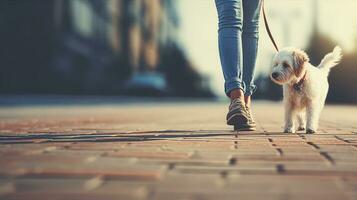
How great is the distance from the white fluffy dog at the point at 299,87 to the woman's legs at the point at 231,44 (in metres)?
0.51

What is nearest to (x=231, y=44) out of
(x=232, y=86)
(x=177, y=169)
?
(x=232, y=86)

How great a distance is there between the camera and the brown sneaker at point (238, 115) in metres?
5.49

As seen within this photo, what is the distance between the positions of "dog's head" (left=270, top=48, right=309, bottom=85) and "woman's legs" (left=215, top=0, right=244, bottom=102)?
48 centimetres

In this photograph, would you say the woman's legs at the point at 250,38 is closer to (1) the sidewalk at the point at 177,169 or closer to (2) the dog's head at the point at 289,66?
(2) the dog's head at the point at 289,66

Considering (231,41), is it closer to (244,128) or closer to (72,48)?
(244,128)

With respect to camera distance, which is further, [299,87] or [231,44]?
[299,87]

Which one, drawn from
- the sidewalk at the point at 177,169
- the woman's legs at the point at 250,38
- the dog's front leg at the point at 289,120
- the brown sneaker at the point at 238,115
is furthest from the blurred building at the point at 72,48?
the sidewalk at the point at 177,169

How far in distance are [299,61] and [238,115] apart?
90 centimetres

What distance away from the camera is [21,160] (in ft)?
10.6

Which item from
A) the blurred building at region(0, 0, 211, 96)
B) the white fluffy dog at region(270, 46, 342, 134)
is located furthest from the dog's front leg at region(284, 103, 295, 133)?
the blurred building at region(0, 0, 211, 96)

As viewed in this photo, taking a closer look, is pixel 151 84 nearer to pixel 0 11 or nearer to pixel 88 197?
pixel 0 11

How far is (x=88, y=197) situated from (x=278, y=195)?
709 millimetres

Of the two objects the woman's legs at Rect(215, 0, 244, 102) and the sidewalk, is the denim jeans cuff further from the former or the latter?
the sidewalk

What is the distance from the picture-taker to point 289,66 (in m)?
5.87
